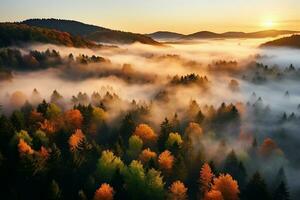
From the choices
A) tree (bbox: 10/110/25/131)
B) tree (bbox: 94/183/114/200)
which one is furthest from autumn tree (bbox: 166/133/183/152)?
tree (bbox: 10/110/25/131)

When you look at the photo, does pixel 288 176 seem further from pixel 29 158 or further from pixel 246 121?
pixel 29 158

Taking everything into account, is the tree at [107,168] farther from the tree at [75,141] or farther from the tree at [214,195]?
the tree at [214,195]

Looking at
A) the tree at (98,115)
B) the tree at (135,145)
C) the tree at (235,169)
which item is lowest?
the tree at (235,169)

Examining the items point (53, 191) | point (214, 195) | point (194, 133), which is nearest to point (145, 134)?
point (194, 133)

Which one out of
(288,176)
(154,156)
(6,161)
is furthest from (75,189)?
(288,176)

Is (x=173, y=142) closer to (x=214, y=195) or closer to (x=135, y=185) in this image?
(x=214, y=195)

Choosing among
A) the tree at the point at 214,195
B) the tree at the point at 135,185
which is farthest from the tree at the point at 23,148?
the tree at the point at 214,195
